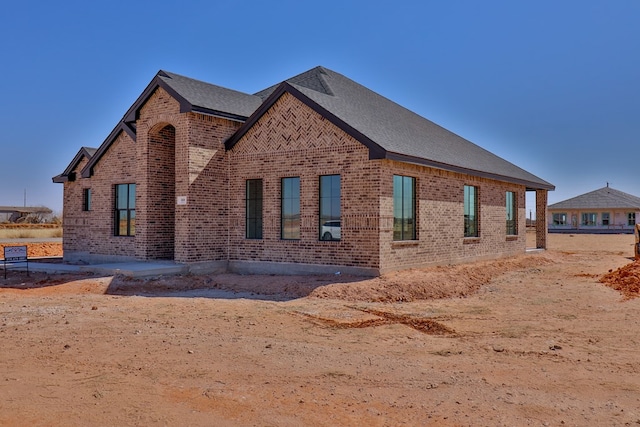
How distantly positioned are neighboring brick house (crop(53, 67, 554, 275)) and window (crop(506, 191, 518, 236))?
7.03 feet

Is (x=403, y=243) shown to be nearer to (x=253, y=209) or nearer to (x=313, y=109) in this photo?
(x=313, y=109)

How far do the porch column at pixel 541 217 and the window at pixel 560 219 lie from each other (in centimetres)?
3877

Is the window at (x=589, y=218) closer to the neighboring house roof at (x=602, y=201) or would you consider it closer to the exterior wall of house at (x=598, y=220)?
the exterior wall of house at (x=598, y=220)

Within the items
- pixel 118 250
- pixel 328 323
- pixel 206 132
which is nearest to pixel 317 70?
pixel 206 132

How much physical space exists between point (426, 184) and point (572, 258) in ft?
42.8

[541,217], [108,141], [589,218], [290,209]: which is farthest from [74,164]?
[589,218]

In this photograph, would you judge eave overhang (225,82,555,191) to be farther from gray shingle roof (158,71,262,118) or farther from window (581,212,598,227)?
window (581,212,598,227)

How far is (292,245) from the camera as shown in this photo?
15820 mm

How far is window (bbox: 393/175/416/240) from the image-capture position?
15273 millimetres

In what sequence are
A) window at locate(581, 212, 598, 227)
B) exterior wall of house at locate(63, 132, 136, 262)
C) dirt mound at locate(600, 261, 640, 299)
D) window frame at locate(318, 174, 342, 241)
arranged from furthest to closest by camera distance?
1. window at locate(581, 212, 598, 227)
2. exterior wall of house at locate(63, 132, 136, 262)
3. window frame at locate(318, 174, 342, 241)
4. dirt mound at locate(600, 261, 640, 299)

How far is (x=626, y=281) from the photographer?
48.2 ft

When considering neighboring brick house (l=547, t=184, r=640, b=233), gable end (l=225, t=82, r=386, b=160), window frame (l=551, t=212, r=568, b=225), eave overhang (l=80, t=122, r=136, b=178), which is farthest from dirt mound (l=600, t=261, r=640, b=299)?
window frame (l=551, t=212, r=568, b=225)

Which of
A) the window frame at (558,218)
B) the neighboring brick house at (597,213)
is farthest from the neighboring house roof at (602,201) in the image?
the window frame at (558,218)

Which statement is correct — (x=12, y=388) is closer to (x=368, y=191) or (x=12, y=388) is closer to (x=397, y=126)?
(x=368, y=191)
